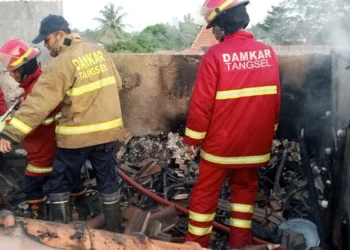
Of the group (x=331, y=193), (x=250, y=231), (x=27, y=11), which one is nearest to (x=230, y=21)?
(x=331, y=193)

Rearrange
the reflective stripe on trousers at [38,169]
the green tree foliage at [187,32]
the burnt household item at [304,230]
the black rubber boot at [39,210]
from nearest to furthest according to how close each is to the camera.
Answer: the burnt household item at [304,230]
the reflective stripe on trousers at [38,169]
the black rubber boot at [39,210]
the green tree foliage at [187,32]

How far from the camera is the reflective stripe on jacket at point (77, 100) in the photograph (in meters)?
3.39

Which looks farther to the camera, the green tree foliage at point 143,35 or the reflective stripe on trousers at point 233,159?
the green tree foliage at point 143,35

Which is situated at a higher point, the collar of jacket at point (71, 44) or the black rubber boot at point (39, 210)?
the collar of jacket at point (71, 44)

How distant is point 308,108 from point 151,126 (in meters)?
1.99

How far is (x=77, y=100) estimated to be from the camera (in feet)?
11.4

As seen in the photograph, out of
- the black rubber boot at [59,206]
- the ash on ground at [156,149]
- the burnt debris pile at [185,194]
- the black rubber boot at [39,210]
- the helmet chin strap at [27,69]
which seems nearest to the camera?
the burnt debris pile at [185,194]

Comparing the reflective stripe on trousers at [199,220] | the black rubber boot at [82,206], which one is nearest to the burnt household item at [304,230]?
the reflective stripe on trousers at [199,220]

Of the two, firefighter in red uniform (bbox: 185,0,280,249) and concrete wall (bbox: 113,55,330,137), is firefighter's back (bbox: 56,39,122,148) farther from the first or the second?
concrete wall (bbox: 113,55,330,137)

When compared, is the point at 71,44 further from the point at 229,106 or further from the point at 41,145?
the point at 229,106

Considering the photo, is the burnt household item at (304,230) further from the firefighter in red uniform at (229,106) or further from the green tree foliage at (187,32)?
the green tree foliage at (187,32)

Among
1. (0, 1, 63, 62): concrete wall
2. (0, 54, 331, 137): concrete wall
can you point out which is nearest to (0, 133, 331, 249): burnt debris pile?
(0, 54, 331, 137): concrete wall

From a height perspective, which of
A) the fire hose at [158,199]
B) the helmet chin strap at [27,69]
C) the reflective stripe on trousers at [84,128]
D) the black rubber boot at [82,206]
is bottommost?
the black rubber boot at [82,206]

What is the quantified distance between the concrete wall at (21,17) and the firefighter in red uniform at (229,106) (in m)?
3.20
